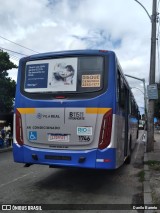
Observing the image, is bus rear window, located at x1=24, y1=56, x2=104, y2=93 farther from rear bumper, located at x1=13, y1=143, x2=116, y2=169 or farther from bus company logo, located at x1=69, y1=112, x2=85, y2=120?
rear bumper, located at x1=13, y1=143, x2=116, y2=169

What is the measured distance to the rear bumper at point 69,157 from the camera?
7641 mm

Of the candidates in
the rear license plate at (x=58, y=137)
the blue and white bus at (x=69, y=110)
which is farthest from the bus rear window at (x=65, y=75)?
the rear license plate at (x=58, y=137)

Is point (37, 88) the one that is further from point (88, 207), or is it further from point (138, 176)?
point (138, 176)

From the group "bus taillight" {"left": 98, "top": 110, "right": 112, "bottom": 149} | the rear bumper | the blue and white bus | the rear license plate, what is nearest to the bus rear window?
the blue and white bus

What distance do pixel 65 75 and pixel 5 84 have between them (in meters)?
13.9

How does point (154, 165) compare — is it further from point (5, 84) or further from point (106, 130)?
point (5, 84)

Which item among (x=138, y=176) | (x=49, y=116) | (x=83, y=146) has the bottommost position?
(x=138, y=176)

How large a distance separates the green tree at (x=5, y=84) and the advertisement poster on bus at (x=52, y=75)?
42.9 ft

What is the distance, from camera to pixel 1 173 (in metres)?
10.7

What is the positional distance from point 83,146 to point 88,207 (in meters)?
1.46

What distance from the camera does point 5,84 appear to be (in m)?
21.4

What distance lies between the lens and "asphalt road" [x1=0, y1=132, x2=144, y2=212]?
7.40 meters

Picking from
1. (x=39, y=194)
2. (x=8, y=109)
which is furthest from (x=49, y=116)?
(x=8, y=109)

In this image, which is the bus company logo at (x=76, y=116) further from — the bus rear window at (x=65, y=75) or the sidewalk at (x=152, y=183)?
the sidewalk at (x=152, y=183)
